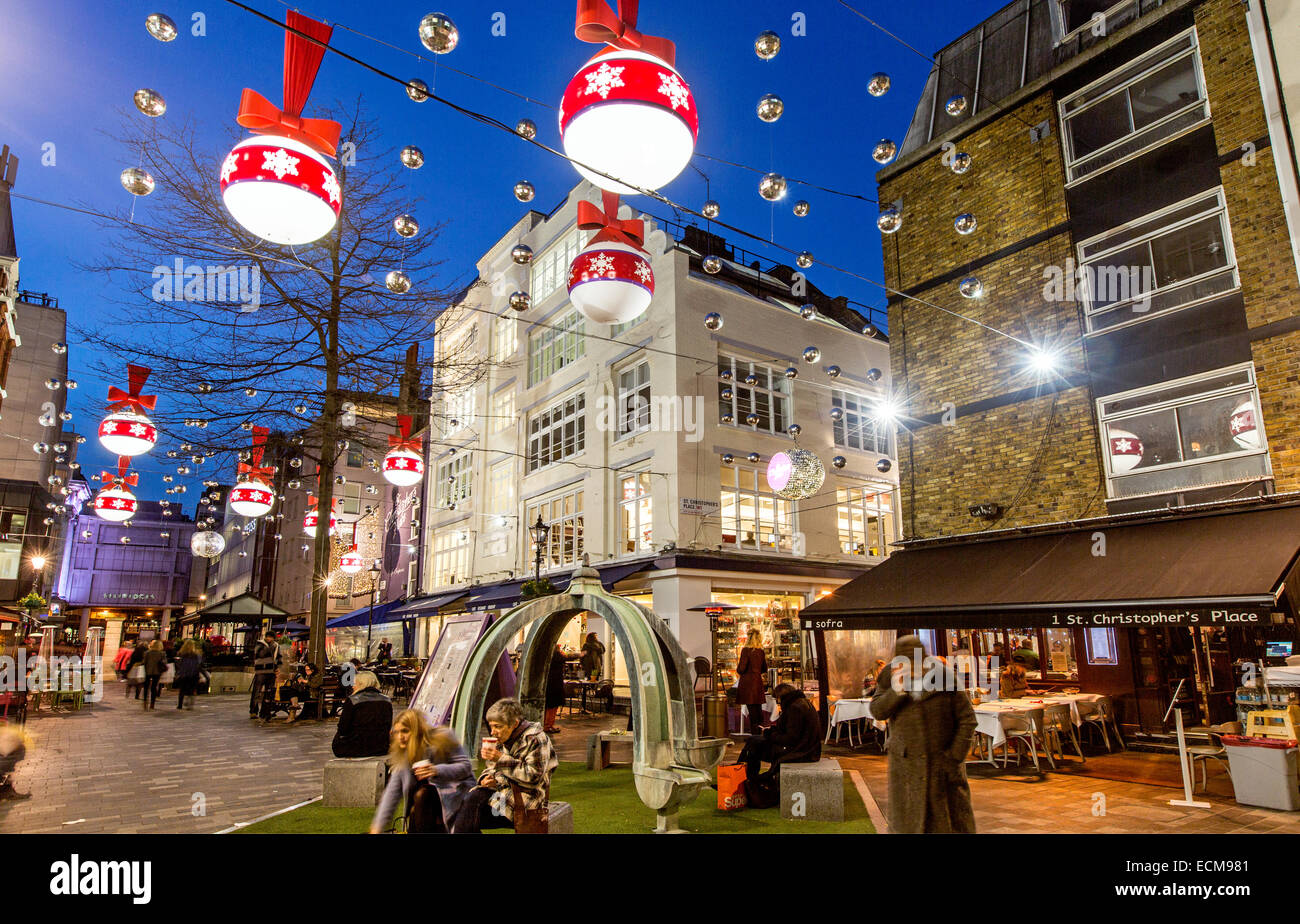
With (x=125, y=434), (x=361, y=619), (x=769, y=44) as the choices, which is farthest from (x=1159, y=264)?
(x=361, y=619)

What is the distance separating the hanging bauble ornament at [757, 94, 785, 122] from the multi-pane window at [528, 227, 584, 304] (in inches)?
621

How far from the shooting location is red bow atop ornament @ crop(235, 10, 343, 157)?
201 inches

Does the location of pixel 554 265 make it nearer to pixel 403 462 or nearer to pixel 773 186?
pixel 403 462

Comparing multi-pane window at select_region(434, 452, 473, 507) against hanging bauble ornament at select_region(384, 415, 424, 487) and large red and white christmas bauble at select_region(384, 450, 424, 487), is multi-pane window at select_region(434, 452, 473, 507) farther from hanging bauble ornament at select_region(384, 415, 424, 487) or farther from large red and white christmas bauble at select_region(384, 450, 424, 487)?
large red and white christmas bauble at select_region(384, 450, 424, 487)

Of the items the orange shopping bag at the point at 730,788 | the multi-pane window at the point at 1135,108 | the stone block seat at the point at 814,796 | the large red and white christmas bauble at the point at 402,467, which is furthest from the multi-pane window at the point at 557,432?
the stone block seat at the point at 814,796

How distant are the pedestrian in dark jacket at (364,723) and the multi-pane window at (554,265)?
1680cm

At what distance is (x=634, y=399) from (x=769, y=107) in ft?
42.8

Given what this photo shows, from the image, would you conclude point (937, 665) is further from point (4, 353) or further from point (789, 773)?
point (4, 353)

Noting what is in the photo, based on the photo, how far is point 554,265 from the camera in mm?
23984

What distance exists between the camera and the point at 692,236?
22.0 metres

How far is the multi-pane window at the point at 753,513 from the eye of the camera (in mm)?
19109

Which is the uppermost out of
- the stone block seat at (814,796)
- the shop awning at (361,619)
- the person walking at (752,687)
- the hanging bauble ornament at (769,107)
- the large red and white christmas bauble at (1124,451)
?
the hanging bauble ornament at (769,107)

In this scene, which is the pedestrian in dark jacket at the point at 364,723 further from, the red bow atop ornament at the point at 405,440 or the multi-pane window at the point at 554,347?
the multi-pane window at the point at 554,347
